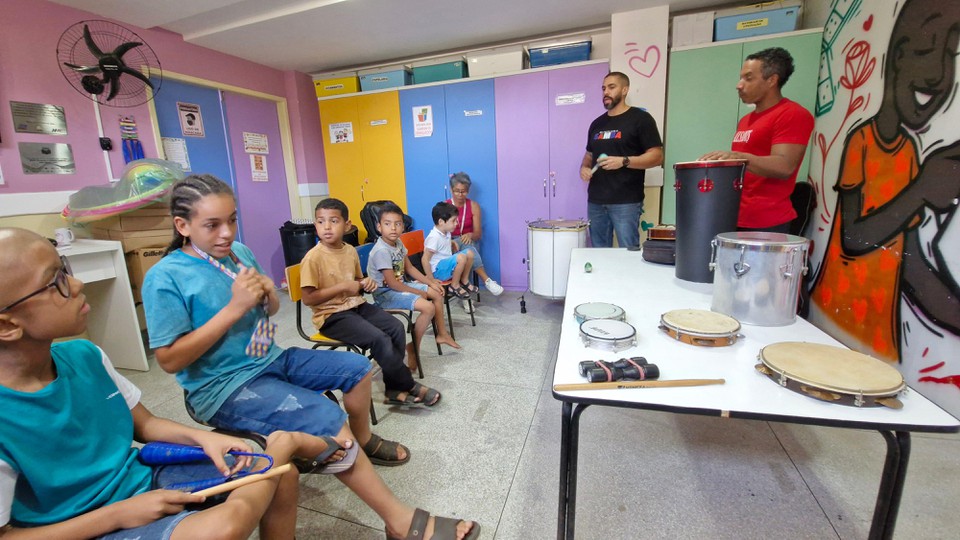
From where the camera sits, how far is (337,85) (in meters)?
4.40

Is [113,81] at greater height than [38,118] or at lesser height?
greater

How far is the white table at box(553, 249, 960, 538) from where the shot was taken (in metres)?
0.71

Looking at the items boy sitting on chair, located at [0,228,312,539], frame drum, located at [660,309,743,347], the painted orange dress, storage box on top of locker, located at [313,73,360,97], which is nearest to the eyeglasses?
boy sitting on chair, located at [0,228,312,539]

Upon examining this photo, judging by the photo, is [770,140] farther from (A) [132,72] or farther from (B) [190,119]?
(B) [190,119]

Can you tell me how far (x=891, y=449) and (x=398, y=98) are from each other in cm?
433

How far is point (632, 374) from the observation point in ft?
2.78

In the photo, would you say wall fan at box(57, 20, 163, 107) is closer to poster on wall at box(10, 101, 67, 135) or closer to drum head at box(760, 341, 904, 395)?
poster on wall at box(10, 101, 67, 135)

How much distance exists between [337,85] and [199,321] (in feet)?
13.1

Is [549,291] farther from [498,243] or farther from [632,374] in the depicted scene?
[632,374]

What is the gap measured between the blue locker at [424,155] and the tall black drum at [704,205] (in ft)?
10.0

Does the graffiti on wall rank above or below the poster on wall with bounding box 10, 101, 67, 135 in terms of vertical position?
below

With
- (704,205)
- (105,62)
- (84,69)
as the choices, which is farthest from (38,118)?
(704,205)

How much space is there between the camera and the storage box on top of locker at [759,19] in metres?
3.04

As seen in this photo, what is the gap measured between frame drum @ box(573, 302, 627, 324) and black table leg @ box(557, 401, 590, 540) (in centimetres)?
35
